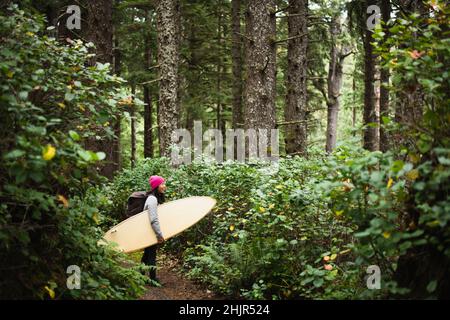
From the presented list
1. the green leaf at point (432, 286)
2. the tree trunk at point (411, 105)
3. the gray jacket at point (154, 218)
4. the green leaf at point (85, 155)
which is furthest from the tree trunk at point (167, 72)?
the green leaf at point (432, 286)

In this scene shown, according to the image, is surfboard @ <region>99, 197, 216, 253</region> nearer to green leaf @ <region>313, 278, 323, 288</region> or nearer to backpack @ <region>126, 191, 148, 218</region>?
backpack @ <region>126, 191, 148, 218</region>

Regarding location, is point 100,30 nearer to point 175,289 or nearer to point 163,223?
point 163,223

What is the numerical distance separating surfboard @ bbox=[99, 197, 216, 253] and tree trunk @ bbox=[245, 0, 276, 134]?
3189mm

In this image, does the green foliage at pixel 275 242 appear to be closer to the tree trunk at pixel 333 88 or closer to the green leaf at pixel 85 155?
the green leaf at pixel 85 155

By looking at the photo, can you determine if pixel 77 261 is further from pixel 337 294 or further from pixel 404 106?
pixel 404 106

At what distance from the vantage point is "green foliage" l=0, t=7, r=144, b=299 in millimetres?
4059

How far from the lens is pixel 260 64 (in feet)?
34.8

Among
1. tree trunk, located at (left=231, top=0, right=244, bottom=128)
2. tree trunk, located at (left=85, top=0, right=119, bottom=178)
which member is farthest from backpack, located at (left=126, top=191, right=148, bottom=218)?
tree trunk, located at (left=231, top=0, right=244, bottom=128)

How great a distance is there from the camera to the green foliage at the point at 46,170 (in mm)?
4059

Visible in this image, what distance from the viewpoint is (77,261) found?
5.25 metres

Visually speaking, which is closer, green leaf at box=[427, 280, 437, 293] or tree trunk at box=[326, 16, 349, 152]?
green leaf at box=[427, 280, 437, 293]

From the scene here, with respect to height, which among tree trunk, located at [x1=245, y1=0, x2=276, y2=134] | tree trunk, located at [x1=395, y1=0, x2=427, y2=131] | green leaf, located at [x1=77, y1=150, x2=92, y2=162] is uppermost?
tree trunk, located at [x1=245, y1=0, x2=276, y2=134]

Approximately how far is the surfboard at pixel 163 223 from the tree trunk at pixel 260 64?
319 cm
